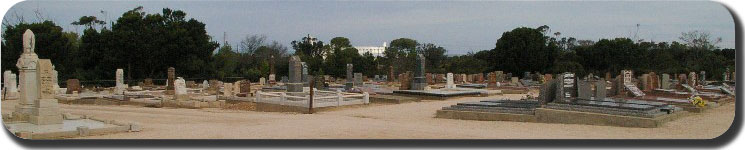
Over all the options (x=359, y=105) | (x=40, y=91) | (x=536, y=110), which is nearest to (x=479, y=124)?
(x=536, y=110)

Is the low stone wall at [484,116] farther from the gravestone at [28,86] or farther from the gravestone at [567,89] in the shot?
the gravestone at [28,86]

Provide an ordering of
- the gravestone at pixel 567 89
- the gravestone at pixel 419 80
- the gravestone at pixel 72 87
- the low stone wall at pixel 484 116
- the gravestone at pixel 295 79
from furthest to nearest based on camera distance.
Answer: the gravestone at pixel 72 87 < the gravestone at pixel 419 80 < the gravestone at pixel 295 79 < the gravestone at pixel 567 89 < the low stone wall at pixel 484 116

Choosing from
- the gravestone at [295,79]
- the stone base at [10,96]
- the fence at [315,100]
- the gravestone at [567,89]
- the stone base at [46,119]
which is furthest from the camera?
the stone base at [10,96]

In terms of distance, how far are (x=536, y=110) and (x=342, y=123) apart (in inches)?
179

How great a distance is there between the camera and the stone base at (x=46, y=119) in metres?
11.8

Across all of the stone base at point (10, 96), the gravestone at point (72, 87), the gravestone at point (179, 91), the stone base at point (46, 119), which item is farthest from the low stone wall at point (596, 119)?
the gravestone at point (72, 87)

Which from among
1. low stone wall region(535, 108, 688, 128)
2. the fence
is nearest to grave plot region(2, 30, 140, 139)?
the fence

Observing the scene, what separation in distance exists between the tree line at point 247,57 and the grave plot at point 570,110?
23.8 meters

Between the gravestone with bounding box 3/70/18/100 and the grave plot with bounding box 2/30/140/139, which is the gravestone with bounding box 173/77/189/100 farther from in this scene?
the gravestone with bounding box 3/70/18/100

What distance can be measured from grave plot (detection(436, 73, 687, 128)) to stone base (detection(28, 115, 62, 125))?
352 inches

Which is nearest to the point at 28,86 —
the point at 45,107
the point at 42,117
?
the point at 45,107

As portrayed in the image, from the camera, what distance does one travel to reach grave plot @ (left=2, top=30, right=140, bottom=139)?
36.3ft

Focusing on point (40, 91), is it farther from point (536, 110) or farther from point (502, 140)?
point (536, 110)

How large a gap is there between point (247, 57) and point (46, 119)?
45.8 m
